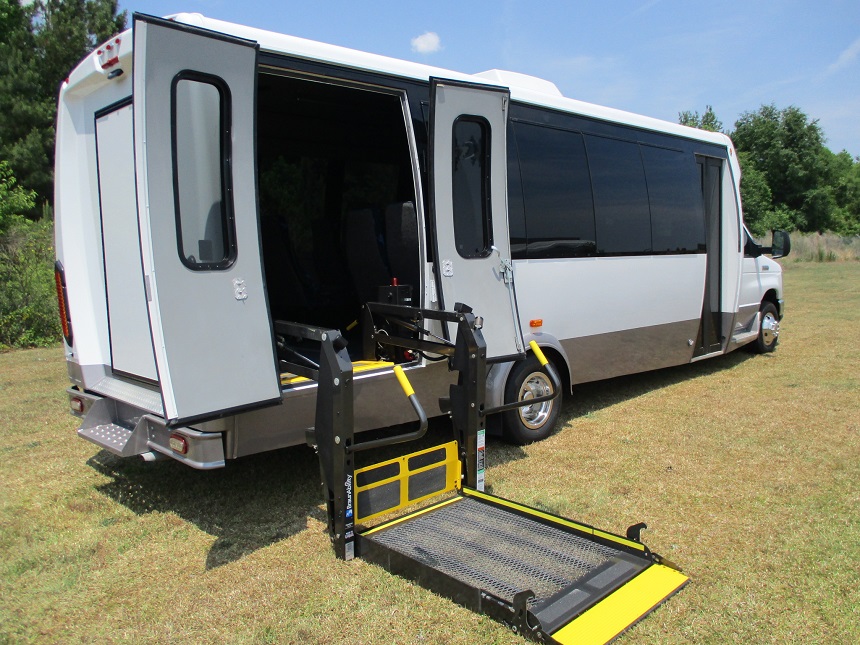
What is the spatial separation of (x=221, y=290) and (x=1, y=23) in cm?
2048

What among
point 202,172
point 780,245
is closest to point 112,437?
point 202,172

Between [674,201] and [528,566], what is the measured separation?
5.16 metres

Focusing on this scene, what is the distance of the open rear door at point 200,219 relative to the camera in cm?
343

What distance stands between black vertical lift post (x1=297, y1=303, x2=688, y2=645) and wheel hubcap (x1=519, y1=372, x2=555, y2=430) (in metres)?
1.38

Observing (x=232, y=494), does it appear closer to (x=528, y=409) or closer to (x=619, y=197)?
(x=528, y=409)

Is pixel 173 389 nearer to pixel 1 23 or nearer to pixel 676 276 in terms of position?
pixel 676 276

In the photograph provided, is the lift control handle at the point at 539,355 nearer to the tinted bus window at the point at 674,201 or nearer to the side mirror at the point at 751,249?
the tinted bus window at the point at 674,201

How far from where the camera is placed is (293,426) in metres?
4.20

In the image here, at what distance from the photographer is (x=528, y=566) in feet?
11.6

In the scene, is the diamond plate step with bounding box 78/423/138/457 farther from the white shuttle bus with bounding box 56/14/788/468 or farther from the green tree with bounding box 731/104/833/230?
the green tree with bounding box 731/104/833/230

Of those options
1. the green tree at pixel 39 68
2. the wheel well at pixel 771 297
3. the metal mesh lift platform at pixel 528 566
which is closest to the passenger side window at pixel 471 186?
the metal mesh lift platform at pixel 528 566

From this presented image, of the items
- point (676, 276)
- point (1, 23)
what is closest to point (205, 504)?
point (676, 276)

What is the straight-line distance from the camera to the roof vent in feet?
19.2

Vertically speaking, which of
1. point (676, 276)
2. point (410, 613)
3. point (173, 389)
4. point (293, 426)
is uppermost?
point (676, 276)
